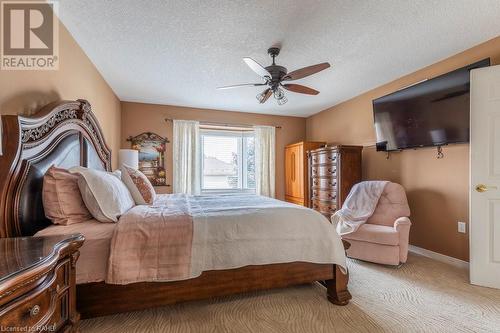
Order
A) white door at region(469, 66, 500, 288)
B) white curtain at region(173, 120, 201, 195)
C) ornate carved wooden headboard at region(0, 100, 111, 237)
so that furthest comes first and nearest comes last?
white curtain at region(173, 120, 201, 195)
white door at region(469, 66, 500, 288)
ornate carved wooden headboard at region(0, 100, 111, 237)

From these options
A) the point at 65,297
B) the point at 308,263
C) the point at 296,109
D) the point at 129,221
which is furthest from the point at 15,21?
the point at 296,109

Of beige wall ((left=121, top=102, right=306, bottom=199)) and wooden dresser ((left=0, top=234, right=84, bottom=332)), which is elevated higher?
beige wall ((left=121, top=102, right=306, bottom=199))

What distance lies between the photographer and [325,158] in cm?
419

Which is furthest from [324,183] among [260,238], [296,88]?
[260,238]

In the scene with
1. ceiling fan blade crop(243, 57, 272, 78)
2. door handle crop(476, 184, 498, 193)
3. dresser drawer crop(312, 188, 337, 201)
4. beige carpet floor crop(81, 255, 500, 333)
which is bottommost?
beige carpet floor crop(81, 255, 500, 333)

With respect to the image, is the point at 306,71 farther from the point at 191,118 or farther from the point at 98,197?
the point at 191,118

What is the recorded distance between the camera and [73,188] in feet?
5.57

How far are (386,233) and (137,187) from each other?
109 inches

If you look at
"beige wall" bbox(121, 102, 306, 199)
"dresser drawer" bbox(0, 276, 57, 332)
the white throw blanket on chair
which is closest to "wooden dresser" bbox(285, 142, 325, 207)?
"beige wall" bbox(121, 102, 306, 199)

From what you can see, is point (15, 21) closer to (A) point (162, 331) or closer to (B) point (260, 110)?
(A) point (162, 331)

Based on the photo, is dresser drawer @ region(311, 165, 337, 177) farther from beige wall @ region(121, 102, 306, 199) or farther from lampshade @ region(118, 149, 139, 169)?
lampshade @ region(118, 149, 139, 169)

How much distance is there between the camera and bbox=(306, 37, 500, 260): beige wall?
2.75m

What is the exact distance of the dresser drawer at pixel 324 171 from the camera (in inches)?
158

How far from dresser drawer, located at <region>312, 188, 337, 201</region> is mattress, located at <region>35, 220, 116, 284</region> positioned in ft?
11.1
